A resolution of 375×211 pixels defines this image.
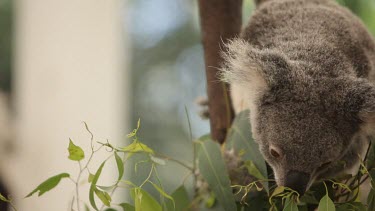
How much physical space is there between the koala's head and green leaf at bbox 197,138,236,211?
0.13m

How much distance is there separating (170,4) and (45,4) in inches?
45.0

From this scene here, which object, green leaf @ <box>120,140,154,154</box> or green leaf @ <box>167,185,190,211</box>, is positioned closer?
green leaf @ <box>120,140,154,154</box>

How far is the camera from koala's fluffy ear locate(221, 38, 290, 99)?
1.27 metres

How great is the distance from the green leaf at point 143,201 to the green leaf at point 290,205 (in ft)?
0.86

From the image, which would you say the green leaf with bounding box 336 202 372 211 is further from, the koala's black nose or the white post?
the white post

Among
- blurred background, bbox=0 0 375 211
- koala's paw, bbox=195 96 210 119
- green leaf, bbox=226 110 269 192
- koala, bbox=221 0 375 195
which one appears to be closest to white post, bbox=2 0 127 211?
blurred background, bbox=0 0 375 211

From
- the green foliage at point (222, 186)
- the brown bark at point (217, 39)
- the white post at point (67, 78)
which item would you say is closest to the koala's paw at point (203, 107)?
the brown bark at point (217, 39)

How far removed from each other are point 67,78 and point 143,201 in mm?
3309

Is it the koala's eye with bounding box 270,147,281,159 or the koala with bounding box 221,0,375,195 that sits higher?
the koala with bounding box 221,0,375,195

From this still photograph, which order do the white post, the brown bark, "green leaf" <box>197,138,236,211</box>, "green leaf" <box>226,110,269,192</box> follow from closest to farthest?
"green leaf" <box>197,138,236,211</box> < "green leaf" <box>226,110,269,192</box> < the brown bark < the white post

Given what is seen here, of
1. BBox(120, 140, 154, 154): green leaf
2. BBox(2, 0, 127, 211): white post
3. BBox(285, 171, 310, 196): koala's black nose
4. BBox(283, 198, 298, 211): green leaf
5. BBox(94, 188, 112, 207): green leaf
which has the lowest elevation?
BBox(2, 0, 127, 211): white post

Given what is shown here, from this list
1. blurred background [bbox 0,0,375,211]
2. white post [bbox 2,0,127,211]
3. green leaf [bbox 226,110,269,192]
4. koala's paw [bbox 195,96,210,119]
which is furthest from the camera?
white post [bbox 2,0,127,211]

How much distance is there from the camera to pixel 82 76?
4262mm

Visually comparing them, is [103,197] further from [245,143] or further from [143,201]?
[245,143]
